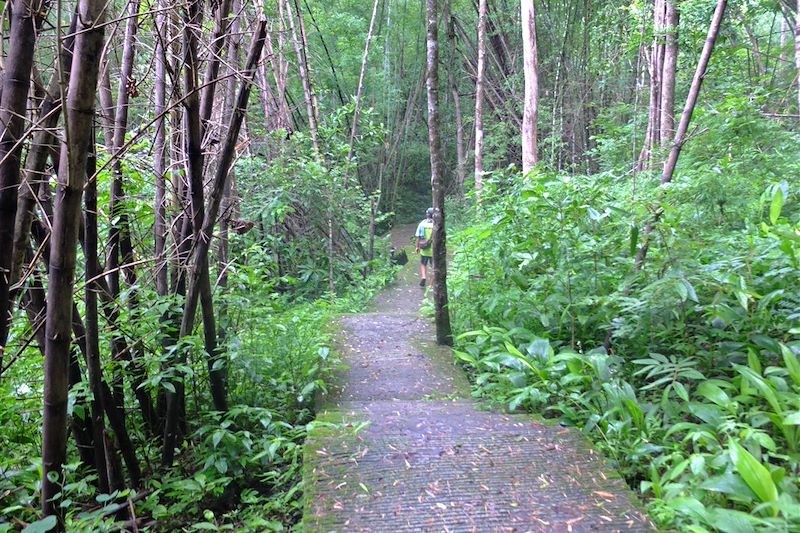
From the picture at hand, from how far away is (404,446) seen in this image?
2.99m

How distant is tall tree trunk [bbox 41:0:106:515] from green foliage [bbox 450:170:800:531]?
2.39 metres

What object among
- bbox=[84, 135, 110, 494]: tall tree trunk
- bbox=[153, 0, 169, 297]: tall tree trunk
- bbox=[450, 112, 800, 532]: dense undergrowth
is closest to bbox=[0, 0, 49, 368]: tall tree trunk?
bbox=[84, 135, 110, 494]: tall tree trunk

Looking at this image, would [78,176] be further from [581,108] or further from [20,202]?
[581,108]

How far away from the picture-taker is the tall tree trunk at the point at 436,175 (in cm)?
515

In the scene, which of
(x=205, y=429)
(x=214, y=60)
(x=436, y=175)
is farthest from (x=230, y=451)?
(x=436, y=175)

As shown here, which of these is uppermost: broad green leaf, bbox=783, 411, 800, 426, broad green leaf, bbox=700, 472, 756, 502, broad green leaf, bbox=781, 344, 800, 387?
broad green leaf, bbox=781, 344, 800, 387

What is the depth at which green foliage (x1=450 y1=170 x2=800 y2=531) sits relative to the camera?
7.42 ft

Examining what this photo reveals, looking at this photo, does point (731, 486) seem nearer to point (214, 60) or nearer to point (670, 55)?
point (214, 60)

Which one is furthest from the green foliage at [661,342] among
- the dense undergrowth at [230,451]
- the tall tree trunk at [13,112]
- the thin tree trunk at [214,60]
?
the tall tree trunk at [13,112]

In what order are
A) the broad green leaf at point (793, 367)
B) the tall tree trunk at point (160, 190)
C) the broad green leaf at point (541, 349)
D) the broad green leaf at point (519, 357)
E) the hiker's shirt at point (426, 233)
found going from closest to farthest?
the broad green leaf at point (793, 367) < the tall tree trunk at point (160, 190) < the broad green leaf at point (519, 357) < the broad green leaf at point (541, 349) < the hiker's shirt at point (426, 233)

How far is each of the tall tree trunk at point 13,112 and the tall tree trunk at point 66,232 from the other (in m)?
0.19

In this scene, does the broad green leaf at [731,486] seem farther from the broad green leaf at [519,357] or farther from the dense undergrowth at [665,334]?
the broad green leaf at [519,357]

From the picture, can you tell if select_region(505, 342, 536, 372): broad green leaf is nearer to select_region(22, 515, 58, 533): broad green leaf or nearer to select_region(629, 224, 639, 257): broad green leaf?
select_region(629, 224, 639, 257): broad green leaf

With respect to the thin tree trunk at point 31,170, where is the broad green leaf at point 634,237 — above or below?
below
